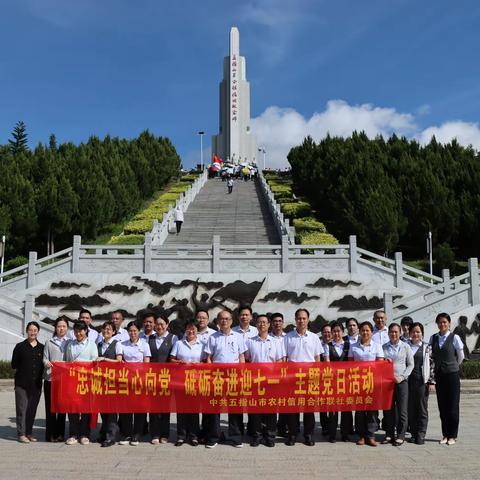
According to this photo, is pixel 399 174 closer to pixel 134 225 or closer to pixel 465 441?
pixel 134 225

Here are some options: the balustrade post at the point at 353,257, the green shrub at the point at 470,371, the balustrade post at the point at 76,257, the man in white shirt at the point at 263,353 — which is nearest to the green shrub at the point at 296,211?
the balustrade post at the point at 353,257

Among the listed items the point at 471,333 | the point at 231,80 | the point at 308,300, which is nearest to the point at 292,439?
the point at 471,333

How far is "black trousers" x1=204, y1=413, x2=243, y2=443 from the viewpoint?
19.2 ft

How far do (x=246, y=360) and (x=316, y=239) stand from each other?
14.2 m

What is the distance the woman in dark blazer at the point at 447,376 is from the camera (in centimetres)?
599

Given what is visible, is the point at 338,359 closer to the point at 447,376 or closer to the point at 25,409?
the point at 447,376

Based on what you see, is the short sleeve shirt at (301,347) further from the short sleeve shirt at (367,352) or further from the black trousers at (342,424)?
the black trousers at (342,424)

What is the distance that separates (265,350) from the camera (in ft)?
20.1

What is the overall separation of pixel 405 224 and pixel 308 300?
9.67 meters

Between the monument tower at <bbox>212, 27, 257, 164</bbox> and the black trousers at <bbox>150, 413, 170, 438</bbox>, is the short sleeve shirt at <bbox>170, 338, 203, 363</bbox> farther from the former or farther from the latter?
the monument tower at <bbox>212, 27, 257, 164</bbox>

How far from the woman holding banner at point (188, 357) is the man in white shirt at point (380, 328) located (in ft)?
7.90

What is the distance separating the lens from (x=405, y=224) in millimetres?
22109

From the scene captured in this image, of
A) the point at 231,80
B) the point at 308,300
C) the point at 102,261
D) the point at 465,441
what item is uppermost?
the point at 231,80

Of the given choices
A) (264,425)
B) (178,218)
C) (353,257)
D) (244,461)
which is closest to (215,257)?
(353,257)
